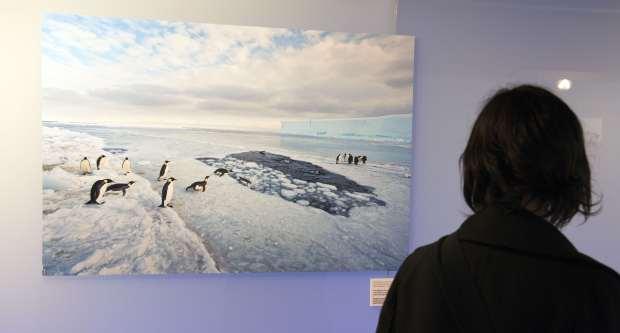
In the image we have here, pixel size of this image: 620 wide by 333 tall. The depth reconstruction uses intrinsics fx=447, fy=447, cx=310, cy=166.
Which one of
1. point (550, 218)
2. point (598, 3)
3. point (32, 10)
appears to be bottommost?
point (550, 218)

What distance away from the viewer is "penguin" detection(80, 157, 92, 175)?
1.32m

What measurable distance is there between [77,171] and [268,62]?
659mm

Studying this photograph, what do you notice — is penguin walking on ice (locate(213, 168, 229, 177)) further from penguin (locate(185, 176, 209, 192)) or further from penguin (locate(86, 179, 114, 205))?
penguin (locate(86, 179, 114, 205))

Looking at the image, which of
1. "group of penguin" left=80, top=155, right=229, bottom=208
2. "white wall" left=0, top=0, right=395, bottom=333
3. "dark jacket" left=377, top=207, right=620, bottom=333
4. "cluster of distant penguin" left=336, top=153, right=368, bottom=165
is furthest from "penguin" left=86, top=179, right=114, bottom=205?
"dark jacket" left=377, top=207, right=620, bottom=333

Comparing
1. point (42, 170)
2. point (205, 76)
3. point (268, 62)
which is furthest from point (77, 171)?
point (268, 62)

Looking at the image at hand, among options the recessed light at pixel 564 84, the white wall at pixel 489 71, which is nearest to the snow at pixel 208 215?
the white wall at pixel 489 71

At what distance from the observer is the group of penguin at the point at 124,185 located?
1321 millimetres

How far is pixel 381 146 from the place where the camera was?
4.91ft

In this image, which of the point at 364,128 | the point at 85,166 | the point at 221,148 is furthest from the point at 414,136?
the point at 85,166

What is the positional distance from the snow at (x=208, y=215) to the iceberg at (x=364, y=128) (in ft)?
0.29

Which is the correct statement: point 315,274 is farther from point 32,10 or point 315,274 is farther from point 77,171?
point 32,10

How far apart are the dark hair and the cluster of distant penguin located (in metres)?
0.83

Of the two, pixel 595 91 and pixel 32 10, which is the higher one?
pixel 32 10

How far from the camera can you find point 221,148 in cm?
142
